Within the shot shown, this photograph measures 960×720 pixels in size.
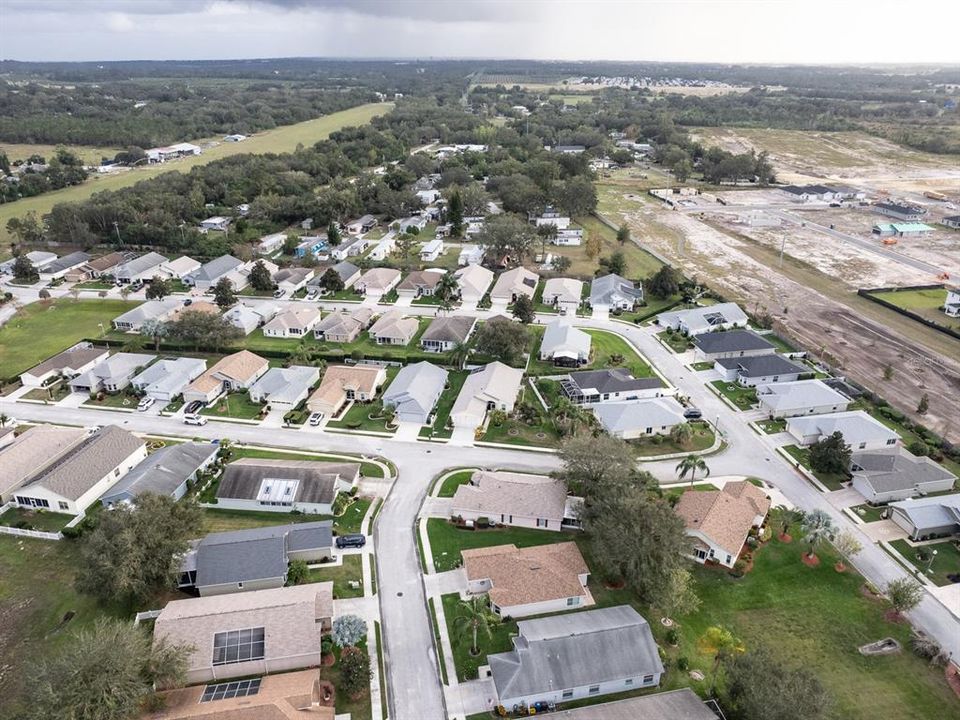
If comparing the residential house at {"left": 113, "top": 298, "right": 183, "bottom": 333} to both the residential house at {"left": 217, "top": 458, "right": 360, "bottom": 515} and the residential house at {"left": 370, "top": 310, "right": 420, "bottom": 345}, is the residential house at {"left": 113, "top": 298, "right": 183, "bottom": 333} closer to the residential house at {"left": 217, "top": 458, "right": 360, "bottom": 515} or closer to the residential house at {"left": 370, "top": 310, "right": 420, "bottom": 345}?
the residential house at {"left": 370, "top": 310, "right": 420, "bottom": 345}

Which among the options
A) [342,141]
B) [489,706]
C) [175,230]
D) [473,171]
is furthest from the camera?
[342,141]

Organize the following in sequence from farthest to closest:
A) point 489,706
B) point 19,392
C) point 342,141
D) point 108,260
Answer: point 342,141 < point 108,260 < point 19,392 < point 489,706

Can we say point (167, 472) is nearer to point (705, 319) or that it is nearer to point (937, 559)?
point (937, 559)

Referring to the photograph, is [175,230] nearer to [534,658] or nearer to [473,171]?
[473,171]

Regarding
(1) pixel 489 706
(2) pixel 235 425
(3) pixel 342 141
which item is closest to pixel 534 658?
(1) pixel 489 706

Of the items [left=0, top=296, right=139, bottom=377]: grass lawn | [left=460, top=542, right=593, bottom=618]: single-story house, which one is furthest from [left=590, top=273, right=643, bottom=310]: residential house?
[left=0, top=296, right=139, bottom=377]: grass lawn
